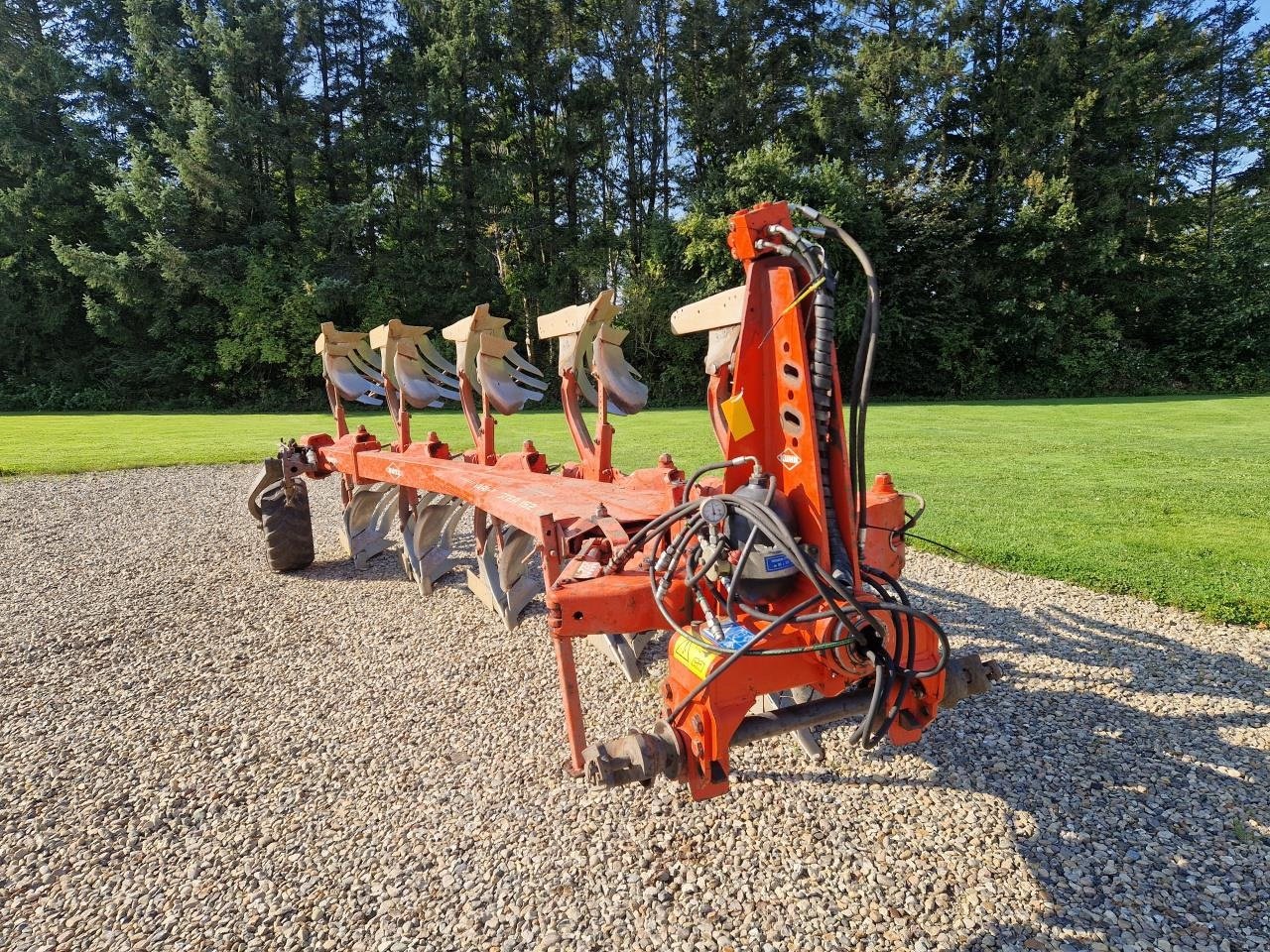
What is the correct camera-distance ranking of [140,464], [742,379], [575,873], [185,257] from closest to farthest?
1. [742,379]
2. [575,873]
3. [140,464]
4. [185,257]

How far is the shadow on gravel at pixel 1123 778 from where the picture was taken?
1880mm

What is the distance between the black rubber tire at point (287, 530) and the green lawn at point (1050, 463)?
5.02 meters

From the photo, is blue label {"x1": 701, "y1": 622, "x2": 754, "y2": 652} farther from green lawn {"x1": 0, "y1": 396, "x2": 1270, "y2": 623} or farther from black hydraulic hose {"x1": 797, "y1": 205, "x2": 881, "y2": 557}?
green lawn {"x1": 0, "y1": 396, "x2": 1270, "y2": 623}

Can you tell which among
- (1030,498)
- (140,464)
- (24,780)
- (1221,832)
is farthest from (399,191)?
(1221,832)

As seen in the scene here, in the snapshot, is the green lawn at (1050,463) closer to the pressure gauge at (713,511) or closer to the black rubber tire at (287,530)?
the pressure gauge at (713,511)

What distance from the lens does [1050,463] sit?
9195mm

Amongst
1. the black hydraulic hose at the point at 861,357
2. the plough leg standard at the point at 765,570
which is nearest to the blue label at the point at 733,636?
the plough leg standard at the point at 765,570

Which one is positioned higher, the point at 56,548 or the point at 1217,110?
the point at 1217,110

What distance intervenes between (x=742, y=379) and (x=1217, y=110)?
32307mm

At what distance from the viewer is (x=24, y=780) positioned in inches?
106

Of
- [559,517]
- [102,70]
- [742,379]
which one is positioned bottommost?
[559,517]

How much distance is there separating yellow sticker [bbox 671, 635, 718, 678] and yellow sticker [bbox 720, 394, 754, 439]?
60 cm

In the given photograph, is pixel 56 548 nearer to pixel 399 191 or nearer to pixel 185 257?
pixel 185 257

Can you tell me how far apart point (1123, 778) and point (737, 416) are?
1.97 m
